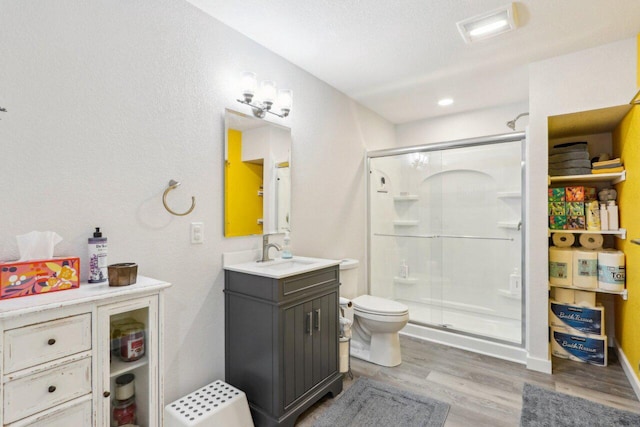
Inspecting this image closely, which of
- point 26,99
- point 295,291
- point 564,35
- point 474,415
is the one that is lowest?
point 474,415

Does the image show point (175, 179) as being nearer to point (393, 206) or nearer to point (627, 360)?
point (393, 206)

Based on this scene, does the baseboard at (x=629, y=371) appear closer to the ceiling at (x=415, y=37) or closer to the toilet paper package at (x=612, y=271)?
the toilet paper package at (x=612, y=271)

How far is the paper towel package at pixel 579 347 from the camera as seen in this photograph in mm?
2547

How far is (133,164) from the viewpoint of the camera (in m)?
1.59

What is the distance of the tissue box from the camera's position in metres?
1.10

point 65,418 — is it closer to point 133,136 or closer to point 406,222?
point 133,136

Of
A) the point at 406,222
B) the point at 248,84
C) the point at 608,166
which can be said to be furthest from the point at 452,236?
the point at 248,84

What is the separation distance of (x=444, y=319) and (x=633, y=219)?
1.74 meters

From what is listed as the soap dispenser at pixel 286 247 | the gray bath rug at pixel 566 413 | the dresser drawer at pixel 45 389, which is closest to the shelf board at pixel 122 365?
the dresser drawer at pixel 45 389

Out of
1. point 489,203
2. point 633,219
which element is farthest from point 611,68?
point 489,203

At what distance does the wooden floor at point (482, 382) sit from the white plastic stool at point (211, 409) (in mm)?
391

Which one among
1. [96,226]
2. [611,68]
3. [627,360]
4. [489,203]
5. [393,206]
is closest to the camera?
[96,226]

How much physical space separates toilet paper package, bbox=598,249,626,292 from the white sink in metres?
2.15

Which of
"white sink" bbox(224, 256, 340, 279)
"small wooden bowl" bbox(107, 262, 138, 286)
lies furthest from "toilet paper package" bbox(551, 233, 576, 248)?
"small wooden bowl" bbox(107, 262, 138, 286)
